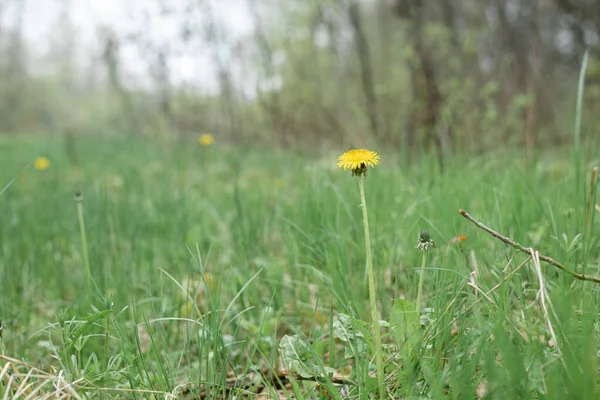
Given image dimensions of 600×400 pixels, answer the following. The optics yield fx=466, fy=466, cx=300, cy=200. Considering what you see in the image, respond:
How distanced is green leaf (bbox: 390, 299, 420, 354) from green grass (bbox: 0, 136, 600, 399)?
20mm

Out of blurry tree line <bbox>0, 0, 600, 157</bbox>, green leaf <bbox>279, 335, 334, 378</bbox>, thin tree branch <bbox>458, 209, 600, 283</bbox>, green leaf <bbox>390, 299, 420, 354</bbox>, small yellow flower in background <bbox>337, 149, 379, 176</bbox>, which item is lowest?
green leaf <bbox>279, 335, 334, 378</bbox>

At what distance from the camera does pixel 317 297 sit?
107 centimetres

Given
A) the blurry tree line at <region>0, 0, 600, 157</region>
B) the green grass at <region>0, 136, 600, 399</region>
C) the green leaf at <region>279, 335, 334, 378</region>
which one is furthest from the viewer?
the blurry tree line at <region>0, 0, 600, 157</region>

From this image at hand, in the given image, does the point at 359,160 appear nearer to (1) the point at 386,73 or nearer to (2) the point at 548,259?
(2) the point at 548,259

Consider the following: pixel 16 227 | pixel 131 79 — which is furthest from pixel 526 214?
pixel 131 79

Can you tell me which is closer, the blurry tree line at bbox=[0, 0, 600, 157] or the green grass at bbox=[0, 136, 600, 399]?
the green grass at bbox=[0, 136, 600, 399]

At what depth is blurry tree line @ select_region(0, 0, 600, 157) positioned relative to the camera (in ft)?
13.3

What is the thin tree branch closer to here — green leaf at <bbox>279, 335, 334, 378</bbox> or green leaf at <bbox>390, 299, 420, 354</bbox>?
green leaf at <bbox>390, 299, 420, 354</bbox>

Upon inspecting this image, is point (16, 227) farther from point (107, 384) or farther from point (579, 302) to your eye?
point (579, 302)

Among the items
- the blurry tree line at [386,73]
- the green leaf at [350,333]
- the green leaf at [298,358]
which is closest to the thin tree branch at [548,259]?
the green leaf at [350,333]

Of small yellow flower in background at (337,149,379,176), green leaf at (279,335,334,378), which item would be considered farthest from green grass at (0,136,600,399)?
small yellow flower in background at (337,149,379,176)

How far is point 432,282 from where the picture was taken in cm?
117

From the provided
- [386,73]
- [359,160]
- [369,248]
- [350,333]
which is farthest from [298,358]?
[386,73]

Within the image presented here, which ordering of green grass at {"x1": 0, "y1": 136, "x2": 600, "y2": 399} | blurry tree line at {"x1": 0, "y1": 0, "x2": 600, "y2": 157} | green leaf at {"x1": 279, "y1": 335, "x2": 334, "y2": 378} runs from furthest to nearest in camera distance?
blurry tree line at {"x1": 0, "y1": 0, "x2": 600, "y2": 157} < green leaf at {"x1": 279, "y1": 335, "x2": 334, "y2": 378} < green grass at {"x1": 0, "y1": 136, "x2": 600, "y2": 399}
